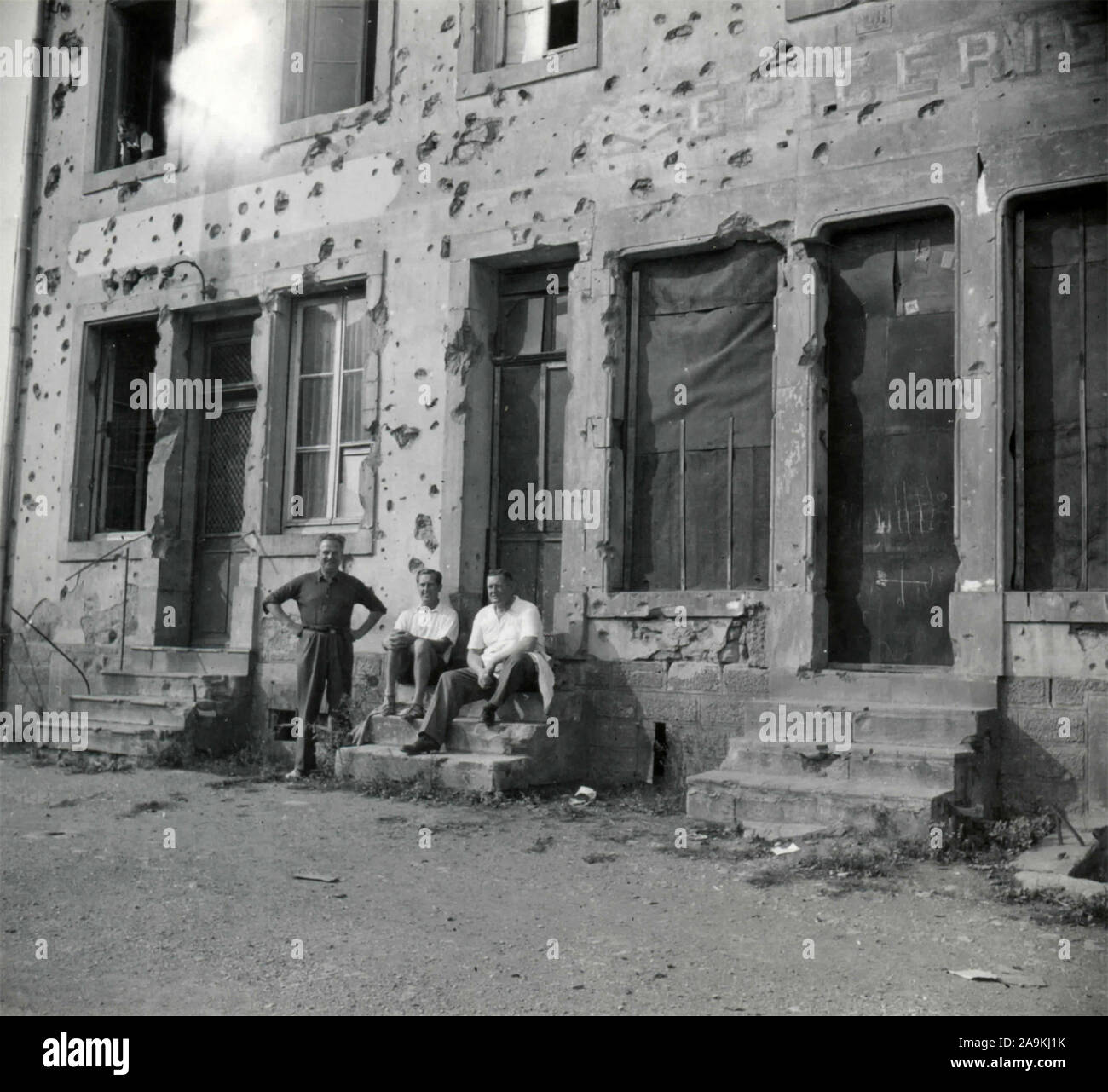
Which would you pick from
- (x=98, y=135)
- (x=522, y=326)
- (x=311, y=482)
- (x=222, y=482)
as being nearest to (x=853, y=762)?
(x=522, y=326)

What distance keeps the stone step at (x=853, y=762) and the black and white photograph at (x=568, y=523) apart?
0.09 ft

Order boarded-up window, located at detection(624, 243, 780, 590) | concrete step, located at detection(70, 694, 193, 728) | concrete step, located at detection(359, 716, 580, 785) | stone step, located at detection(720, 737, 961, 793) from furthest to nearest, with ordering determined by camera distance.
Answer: concrete step, located at detection(70, 694, 193, 728) → boarded-up window, located at detection(624, 243, 780, 590) → concrete step, located at detection(359, 716, 580, 785) → stone step, located at detection(720, 737, 961, 793)

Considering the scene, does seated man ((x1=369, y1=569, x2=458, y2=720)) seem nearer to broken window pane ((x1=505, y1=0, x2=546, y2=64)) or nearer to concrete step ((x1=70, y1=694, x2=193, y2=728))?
concrete step ((x1=70, y1=694, x2=193, y2=728))

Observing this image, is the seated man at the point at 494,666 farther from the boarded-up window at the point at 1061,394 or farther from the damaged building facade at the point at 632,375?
the boarded-up window at the point at 1061,394

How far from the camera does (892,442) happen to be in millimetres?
8352

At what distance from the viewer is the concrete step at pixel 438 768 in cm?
810

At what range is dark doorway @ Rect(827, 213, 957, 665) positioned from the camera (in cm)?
814

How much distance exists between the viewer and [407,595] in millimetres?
10000

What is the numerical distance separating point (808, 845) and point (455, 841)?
6.42 ft

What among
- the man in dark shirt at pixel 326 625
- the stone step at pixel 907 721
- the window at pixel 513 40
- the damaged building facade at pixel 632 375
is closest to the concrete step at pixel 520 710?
the damaged building facade at pixel 632 375

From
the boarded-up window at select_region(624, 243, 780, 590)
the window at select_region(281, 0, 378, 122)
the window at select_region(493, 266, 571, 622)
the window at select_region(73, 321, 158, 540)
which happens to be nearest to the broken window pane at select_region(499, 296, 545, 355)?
the window at select_region(493, 266, 571, 622)

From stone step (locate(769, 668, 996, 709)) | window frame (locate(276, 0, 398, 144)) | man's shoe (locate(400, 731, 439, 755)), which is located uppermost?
window frame (locate(276, 0, 398, 144))

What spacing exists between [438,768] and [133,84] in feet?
28.6

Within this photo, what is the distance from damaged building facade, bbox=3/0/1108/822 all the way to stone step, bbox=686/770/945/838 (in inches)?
1.2
